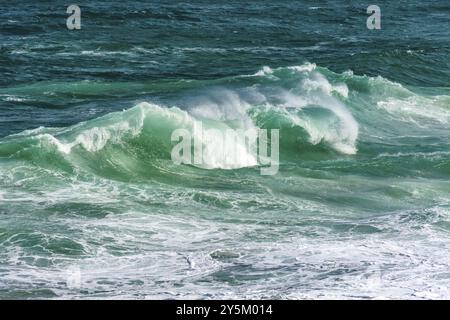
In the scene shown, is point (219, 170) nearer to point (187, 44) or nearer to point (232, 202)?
point (232, 202)

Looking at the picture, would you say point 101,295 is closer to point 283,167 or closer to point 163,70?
point 283,167

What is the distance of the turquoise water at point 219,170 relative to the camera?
1409 cm

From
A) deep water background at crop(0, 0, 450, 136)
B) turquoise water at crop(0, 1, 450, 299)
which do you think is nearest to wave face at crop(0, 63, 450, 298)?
turquoise water at crop(0, 1, 450, 299)

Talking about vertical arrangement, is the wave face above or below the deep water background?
below

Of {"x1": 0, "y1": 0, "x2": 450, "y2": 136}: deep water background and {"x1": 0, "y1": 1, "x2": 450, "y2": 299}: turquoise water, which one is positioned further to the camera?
{"x1": 0, "y1": 0, "x2": 450, "y2": 136}: deep water background

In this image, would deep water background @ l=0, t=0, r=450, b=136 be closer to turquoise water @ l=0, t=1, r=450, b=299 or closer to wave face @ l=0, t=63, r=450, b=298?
turquoise water @ l=0, t=1, r=450, b=299

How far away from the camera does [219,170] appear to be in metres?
20.4

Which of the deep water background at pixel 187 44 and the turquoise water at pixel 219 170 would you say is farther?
the deep water background at pixel 187 44

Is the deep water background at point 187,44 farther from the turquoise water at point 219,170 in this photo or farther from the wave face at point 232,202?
the wave face at point 232,202

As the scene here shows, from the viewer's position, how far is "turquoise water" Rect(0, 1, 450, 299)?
46.2 ft

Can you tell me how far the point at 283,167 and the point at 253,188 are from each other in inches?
91.1

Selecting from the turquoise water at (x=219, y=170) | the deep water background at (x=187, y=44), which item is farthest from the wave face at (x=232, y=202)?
the deep water background at (x=187, y=44)

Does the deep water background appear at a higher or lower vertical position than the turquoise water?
higher
